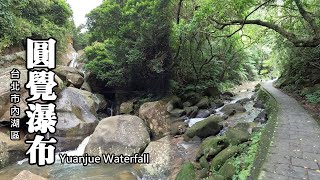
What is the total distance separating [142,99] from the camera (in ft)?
39.5

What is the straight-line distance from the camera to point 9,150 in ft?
24.3

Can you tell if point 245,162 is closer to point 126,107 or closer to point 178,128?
point 178,128

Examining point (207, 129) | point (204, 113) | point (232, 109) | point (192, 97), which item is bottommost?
point (207, 129)

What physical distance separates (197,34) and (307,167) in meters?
8.84

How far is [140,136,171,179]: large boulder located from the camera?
6.50 m

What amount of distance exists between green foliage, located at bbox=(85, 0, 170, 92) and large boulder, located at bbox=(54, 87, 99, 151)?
220 cm

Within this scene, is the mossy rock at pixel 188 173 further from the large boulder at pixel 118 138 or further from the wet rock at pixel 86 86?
the wet rock at pixel 86 86

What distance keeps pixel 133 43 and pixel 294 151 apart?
25.8 feet

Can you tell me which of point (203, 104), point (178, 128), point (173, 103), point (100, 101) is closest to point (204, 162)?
point (178, 128)

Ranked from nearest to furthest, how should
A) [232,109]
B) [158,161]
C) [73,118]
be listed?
[158,161]
[73,118]
[232,109]

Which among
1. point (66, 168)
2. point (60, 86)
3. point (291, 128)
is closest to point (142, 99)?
point (60, 86)

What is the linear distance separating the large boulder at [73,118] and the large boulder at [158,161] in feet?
9.59

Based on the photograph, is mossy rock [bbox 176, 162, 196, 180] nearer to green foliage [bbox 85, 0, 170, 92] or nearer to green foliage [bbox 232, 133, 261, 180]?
Result: green foliage [bbox 232, 133, 261, 180]

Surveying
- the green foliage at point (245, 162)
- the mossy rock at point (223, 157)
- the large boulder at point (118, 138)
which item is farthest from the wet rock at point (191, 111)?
the green foliage at point (245, 162)
